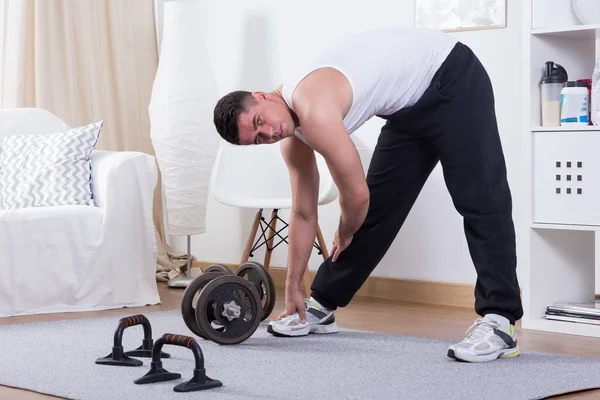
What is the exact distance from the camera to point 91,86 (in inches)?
171

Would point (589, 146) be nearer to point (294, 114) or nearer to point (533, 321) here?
point (533, 321)

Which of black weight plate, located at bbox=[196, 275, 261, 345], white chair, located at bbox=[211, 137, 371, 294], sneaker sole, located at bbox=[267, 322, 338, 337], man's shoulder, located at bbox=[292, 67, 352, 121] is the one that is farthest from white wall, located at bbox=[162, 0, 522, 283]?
man's shoulder, located at bbox=[292, 67, 352, 121]

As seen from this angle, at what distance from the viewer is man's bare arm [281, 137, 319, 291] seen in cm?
247

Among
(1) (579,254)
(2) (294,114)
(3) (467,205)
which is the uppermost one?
(2) (294,114)

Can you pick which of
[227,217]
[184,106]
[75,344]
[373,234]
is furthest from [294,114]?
[227,217]

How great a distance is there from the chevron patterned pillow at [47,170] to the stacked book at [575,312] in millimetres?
1721

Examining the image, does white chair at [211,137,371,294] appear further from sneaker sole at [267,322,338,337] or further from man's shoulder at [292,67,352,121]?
man's shoulder at [292,67,352,121]

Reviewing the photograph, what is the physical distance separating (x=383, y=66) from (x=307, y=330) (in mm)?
862

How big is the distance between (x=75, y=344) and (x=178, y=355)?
1.16 feet

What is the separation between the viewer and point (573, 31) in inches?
113

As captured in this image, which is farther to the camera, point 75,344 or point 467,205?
point 75,344

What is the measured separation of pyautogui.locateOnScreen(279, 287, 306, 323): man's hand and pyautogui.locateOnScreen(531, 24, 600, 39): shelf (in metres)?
1.15

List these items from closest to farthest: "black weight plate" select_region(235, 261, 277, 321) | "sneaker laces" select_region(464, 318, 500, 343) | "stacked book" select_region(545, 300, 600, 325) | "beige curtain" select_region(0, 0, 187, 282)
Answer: "sneaker laces" select_region(464, 318, 500, 343) < "black weight plate" select_region(235, 261, 277, 321) < "stacked book" select_region(545, 300, 600, 325) < "beige curtain" select_region(0, 0, 187, 282)

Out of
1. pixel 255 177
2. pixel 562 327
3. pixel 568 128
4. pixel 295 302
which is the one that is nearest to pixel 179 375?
pixel 295 302
